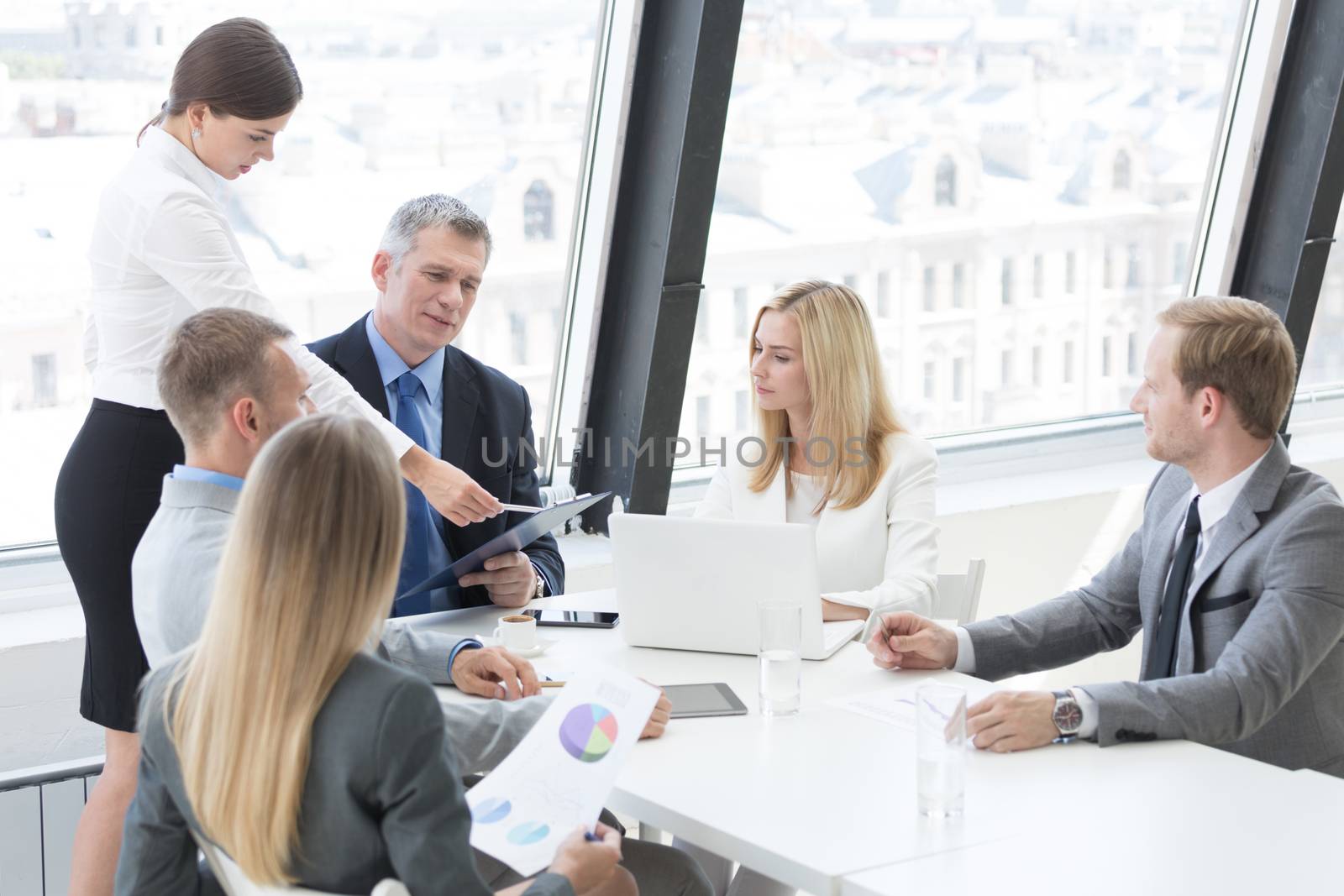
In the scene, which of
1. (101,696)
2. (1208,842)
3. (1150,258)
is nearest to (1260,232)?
(1150,258)

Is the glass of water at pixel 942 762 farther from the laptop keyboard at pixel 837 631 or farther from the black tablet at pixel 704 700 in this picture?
the laptop keyboard at pixel 837 631

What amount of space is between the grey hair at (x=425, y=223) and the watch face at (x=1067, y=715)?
1.64 metres

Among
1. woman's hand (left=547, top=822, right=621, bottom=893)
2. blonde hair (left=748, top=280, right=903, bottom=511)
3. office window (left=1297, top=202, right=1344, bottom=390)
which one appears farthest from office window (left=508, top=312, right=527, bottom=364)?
office window (left=1297, top=202, right=1344, bottom=390)

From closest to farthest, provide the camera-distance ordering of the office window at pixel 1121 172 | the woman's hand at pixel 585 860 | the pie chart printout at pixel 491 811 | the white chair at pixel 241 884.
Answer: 1. the white chair at pixel 241 884
2. the woman's hand at pixel 585 860
3. the pie chart printout at pixel 491 811
4. the office window at pixel 1121 172

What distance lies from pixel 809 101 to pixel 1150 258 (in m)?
1.72

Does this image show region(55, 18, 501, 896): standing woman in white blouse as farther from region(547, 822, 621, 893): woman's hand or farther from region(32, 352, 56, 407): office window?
region(547, 822, 621, 893): woman's hand

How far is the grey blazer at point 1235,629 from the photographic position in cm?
195

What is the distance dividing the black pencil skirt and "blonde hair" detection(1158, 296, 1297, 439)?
1804 mm

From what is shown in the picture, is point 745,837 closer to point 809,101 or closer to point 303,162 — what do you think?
point 303,162

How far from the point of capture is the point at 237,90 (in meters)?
2.43

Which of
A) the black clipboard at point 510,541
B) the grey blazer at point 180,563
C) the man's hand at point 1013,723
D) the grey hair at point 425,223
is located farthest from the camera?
the grey hair at point 425,223

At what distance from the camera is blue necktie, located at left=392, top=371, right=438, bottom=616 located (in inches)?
113

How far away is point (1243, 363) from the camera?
2.19 metres

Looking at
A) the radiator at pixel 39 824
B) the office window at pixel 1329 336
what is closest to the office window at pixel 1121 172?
the office window at pixel 1329 336
